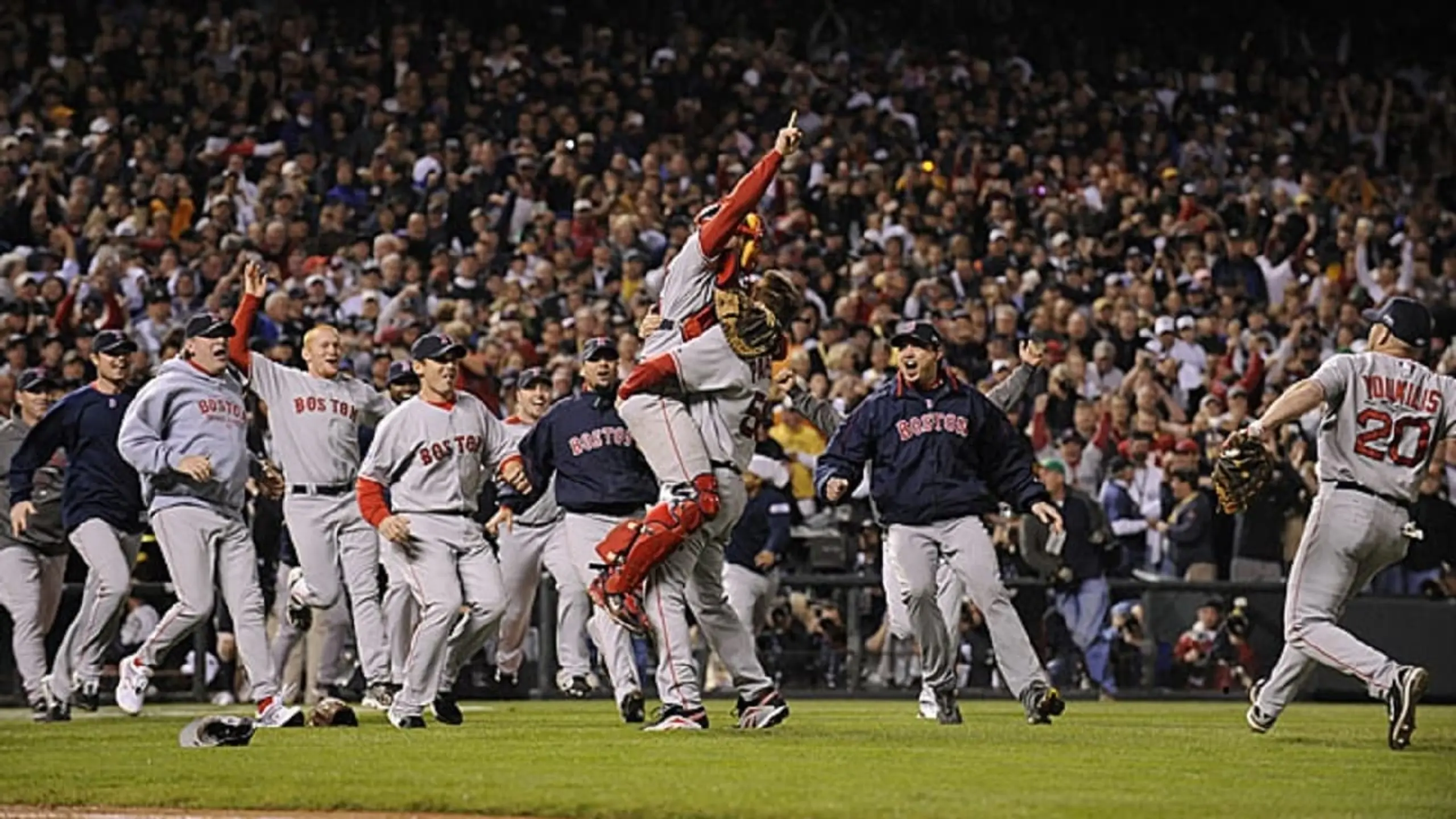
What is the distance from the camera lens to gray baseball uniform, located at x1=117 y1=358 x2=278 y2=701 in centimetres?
1234

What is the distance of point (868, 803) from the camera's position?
829 cm

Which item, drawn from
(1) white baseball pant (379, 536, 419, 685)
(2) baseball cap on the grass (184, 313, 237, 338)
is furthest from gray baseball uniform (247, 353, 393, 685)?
(2) baseball cap on the grass (184, 313, 237, 338)

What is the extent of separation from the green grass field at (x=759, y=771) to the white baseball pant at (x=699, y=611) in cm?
29

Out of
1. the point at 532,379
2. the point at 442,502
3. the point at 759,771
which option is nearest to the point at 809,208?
the point at 532,379

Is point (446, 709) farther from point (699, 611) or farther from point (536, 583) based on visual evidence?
point (536, 583)

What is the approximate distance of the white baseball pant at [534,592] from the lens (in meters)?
15.7

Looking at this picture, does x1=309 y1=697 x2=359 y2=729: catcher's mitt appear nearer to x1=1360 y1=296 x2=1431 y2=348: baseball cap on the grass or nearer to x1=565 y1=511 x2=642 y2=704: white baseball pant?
x1=565 y1=511 x2=642 y2=704: white baseball pant

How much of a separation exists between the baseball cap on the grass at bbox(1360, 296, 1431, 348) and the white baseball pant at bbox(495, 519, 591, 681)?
5.96 meters

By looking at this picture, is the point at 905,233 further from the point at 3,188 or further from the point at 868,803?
the point at 868,803

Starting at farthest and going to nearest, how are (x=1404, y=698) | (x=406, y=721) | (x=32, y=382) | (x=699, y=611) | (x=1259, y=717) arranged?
(x=32, y=382), (x=406, y=721), (x=1259, y=717), (x=699, y=611), (x=1404, y=698)

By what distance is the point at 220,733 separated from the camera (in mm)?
11242

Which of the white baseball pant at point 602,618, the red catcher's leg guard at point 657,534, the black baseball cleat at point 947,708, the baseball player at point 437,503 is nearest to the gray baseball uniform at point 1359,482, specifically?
the black baseball cleat at point 947,708

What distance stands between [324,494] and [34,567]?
2104 millimetres

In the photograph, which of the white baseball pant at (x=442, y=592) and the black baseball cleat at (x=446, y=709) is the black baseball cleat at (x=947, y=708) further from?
the black baseball cleat at (x=446, y=709)
